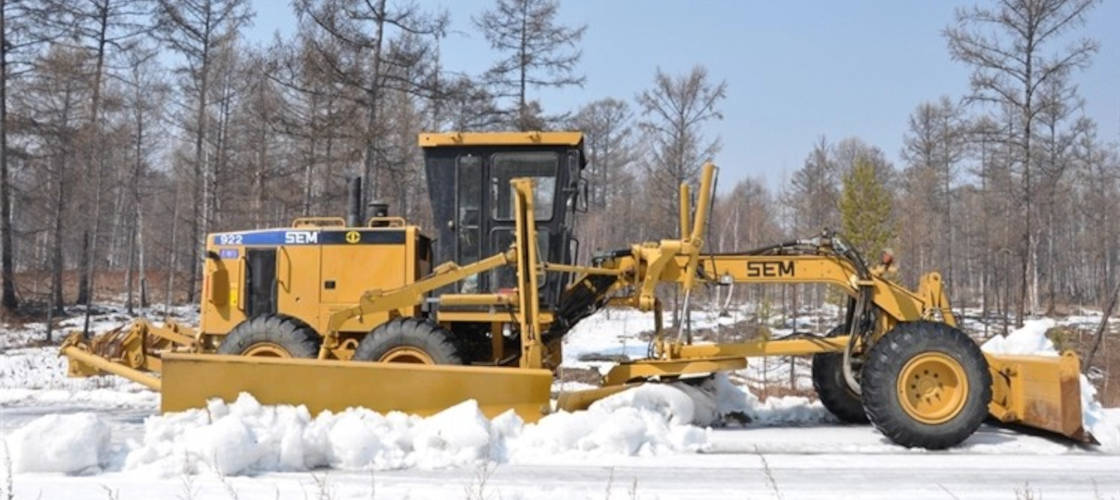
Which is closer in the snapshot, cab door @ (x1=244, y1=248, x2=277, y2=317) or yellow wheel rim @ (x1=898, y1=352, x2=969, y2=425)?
yellow wheel rim @ (x1=898, y1=352, x2=969, y2=425)

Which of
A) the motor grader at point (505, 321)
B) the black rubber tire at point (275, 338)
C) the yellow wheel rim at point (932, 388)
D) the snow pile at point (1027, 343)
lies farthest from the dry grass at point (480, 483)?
the snow pile at point (1027, 343)

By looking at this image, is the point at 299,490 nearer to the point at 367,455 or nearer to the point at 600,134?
the point at 367,455

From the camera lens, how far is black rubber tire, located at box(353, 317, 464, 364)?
8234 millimetres

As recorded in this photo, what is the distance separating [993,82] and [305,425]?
21173 mm

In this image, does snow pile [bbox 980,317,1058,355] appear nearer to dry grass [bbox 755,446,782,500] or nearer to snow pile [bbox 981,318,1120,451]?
snow pile [bbox 981,318,1120,451]

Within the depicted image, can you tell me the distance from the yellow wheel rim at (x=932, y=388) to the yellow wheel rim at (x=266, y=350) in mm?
5914

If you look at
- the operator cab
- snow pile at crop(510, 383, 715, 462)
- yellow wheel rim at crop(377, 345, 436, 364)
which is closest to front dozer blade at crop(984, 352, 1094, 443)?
snow pile at crop(510, 383, 715, 462)

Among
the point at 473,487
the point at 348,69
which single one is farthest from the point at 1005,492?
the point at 348,69

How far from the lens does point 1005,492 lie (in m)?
5.97

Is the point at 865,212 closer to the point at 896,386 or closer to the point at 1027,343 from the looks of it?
the point at 1027,343

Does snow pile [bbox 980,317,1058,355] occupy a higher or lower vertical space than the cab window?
lower

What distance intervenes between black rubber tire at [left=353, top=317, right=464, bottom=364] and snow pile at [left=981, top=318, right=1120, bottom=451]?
5794 mm

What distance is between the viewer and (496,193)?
29.8 feet

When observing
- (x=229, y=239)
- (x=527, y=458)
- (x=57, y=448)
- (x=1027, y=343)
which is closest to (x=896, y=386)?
(x=1027, y=343)
